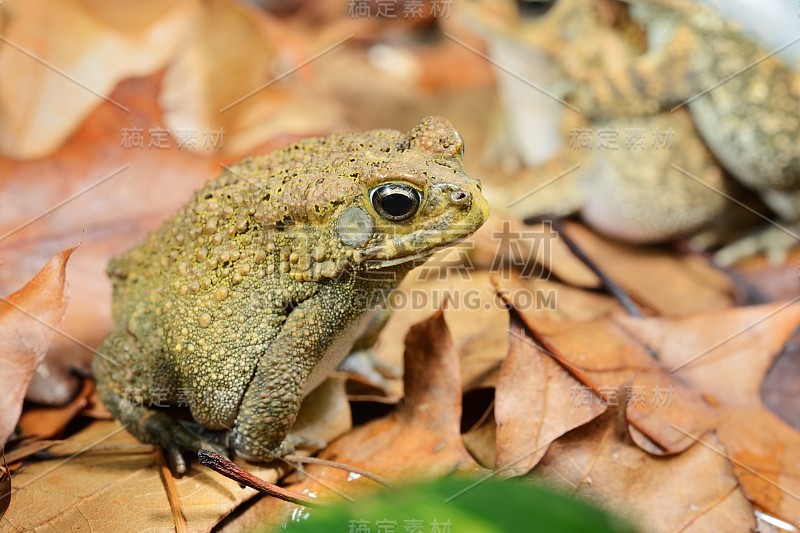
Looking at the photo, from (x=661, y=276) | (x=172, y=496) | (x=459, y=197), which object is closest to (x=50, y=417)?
(x=172, y=496)

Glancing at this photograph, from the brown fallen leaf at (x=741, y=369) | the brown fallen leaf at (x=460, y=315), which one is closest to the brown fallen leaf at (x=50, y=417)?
the brown fallen leaf at (x=460, y=315)

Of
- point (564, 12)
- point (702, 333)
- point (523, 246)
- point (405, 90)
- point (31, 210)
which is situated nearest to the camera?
point (702, 333)

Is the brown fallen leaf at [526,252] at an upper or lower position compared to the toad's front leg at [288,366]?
lower

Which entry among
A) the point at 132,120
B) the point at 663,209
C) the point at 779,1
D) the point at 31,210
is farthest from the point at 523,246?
the point at 31,210

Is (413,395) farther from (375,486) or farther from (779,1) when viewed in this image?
(779,1)

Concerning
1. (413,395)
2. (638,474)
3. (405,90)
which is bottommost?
(638,474)

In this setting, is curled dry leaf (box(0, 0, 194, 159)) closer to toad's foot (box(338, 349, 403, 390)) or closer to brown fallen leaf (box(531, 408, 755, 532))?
toad's foot (box(338, 349, 403, 390))

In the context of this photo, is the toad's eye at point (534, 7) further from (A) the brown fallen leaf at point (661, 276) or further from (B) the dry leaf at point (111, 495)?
(B) the dry leaf at point (111, 495)
